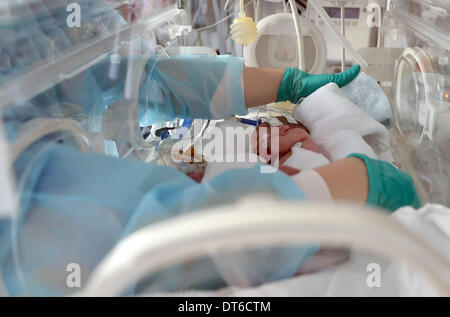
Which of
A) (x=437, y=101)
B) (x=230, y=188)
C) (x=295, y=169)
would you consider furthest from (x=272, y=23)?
(x=230, y=188)

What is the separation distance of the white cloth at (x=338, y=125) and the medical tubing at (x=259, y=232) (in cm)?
67

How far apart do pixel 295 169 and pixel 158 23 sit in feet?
2.89

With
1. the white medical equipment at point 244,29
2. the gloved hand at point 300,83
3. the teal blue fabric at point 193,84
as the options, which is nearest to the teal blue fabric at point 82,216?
the teal blue fabric at point 193,84

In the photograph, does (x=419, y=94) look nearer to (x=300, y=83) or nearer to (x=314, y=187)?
(x=300, y=83)

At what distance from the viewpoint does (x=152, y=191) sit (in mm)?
576

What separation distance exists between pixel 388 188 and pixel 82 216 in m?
0.50

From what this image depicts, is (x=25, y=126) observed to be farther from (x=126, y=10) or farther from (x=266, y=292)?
(x=126, y=10)

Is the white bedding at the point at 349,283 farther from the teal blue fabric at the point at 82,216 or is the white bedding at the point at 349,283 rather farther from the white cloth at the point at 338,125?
the white cloth at the point at 338,125

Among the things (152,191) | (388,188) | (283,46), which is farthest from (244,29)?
(152,191)

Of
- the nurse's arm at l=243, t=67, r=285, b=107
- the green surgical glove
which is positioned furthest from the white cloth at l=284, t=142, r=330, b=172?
the nurse's arm at l=243, t=67, r=285, b=107

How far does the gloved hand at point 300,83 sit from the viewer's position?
133 cm

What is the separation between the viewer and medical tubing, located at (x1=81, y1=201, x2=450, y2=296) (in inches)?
13.0

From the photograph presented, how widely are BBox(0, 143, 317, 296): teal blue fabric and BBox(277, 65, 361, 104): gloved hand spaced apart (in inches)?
30.7

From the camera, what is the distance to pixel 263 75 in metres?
1.31
